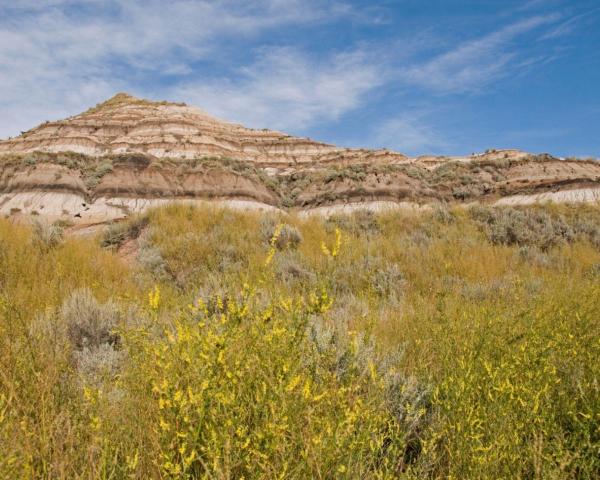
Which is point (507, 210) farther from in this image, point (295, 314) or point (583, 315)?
point (295, 314)

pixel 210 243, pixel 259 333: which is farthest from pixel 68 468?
pixel 210 243

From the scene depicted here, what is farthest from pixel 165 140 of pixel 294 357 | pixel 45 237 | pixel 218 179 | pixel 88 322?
pixel 294 357

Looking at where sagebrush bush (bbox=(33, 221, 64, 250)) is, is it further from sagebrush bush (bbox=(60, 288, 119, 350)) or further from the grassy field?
sagebrush bush (bbox=(60, 288, 119, 350))

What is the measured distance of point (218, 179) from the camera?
2484cm

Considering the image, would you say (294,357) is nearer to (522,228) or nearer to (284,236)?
(284,236)

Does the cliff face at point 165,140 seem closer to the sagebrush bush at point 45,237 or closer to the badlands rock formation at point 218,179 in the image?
the badlands rock formation at point 218,179

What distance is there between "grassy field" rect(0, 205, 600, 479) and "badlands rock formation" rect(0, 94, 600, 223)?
10.6 metres

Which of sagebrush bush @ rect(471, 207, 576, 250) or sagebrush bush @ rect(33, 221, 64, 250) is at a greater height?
sagebrush bush @ rect(471, 207, 576, 250)

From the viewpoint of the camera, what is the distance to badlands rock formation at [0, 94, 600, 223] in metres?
20.7

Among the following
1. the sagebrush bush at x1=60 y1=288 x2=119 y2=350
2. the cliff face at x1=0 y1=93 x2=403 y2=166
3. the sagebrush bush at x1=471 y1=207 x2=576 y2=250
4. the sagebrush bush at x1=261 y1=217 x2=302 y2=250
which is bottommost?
the sagebrush bush at x1=60 y1=288 x2=119 y2=350

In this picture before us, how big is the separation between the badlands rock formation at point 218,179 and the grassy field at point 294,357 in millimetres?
10626

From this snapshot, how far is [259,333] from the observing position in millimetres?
2205

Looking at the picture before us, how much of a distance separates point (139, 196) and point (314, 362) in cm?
2208

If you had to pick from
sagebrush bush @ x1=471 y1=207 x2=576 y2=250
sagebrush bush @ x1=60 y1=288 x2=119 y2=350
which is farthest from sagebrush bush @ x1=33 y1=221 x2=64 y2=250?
sagebrush bush @ x1=471 y1=207 x2=576 y2=250
